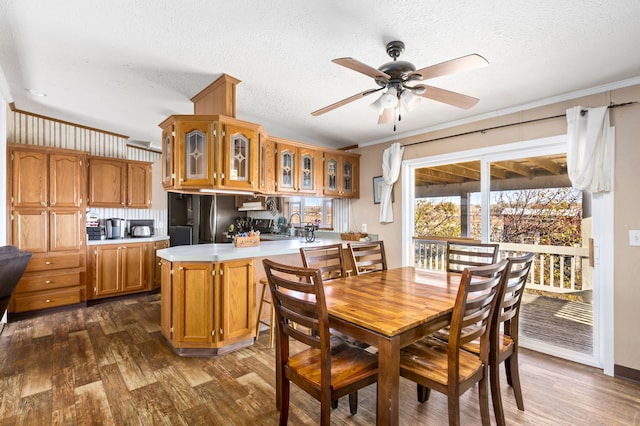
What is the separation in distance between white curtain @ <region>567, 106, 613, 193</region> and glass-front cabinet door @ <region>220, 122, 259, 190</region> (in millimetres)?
2912

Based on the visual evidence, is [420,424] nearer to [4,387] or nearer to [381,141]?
[4,387]

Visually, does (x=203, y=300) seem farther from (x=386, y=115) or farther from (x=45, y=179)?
(x=45, y=179)

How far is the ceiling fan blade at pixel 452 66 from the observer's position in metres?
1.53

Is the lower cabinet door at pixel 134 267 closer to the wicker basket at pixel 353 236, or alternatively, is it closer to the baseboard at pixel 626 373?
the wicker basket at pixel 353 236

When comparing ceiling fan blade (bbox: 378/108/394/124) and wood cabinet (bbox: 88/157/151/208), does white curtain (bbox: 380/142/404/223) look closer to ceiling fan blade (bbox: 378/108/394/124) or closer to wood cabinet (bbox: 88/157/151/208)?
ceiling fan blade (bbox: 378/108/394/124)

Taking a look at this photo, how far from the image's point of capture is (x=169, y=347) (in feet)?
9.43

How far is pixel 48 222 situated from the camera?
3805mm

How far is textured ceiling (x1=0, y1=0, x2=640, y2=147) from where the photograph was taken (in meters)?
1.74

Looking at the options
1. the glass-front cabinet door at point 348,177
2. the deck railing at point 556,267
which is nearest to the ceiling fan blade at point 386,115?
the deck railing at point 556,267

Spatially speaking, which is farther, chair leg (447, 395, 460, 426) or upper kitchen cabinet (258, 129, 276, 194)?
upper kitchen cabinet (258, 129, 276, 194)

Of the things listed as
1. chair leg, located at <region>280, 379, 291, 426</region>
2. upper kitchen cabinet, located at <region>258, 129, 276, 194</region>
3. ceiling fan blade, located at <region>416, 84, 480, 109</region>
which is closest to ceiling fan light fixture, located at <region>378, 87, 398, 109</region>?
ceiling fan blade, located at <region>416, 84, 480, 109</region>

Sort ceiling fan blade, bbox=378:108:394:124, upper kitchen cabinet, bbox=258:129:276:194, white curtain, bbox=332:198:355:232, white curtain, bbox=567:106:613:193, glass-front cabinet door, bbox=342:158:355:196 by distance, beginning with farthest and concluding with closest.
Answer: white curtain, bbox=332:198:355:232, glass-front cabinet door, bbox=342:158:355:196, upper kitchen cabinet, bbox=258:129:276:194, white curtain, bbox=567:106:613:193, ceiling fan blade, bbox=378:108:394:124

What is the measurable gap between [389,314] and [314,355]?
0.51 meters

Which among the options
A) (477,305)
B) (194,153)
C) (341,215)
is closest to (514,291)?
(477,305)
